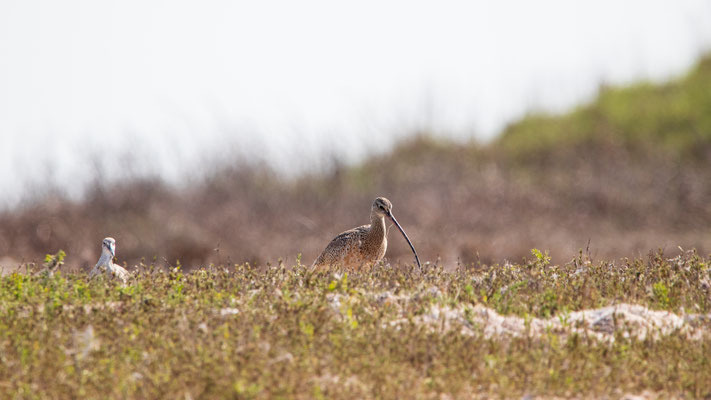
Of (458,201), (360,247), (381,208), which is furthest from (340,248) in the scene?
(458,201)

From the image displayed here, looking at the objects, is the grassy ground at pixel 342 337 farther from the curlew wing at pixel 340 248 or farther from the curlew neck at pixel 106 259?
the curlew wing at pixel 340 248

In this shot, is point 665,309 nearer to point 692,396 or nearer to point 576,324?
point 576,324

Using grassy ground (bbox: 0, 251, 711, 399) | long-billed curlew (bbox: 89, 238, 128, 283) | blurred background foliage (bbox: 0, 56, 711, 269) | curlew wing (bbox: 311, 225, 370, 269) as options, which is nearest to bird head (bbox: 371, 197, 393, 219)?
curlew wing (bbox: 311, 225, 370, 269)

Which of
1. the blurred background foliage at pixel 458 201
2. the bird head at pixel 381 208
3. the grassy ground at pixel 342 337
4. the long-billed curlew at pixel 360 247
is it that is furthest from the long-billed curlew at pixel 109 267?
the blurred background foliage at pixel 458 201

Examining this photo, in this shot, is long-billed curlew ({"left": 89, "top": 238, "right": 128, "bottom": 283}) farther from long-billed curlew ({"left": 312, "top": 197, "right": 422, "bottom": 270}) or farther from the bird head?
the bird head

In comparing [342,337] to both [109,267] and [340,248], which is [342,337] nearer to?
[109,267]

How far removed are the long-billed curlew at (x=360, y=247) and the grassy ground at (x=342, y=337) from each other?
230 cm

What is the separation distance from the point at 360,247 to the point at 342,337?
4206mm

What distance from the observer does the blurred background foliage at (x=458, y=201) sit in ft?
77.3

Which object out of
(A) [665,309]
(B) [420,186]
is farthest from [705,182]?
(A) [665,309]

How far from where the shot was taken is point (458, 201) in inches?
1065

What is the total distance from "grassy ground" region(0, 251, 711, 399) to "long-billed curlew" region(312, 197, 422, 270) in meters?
2.30

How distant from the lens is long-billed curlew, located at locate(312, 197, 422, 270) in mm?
11016

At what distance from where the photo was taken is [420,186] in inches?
Result: 1121
